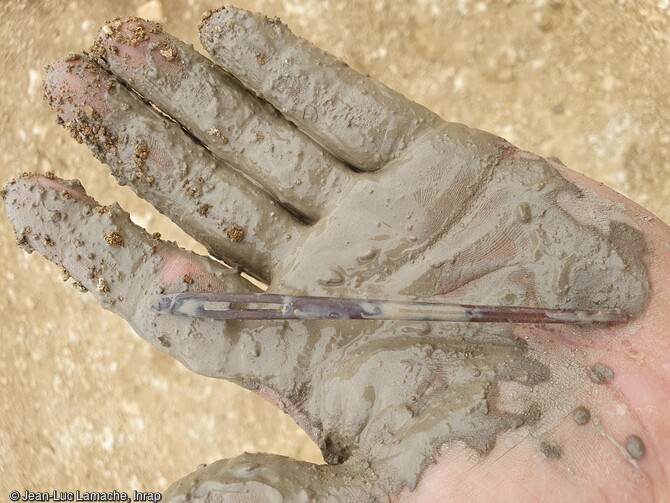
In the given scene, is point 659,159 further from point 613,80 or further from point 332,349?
point 332,349

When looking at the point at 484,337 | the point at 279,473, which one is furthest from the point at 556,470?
the point at 279,473

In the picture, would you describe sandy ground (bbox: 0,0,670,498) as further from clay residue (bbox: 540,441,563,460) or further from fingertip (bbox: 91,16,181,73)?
clay residue (bbox: 540,441,563,460)

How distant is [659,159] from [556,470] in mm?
1176

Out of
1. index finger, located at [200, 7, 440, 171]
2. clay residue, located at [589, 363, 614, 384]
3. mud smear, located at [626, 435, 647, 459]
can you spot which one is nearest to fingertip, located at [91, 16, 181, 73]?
index finger, located at [200, 7, 440, 171]

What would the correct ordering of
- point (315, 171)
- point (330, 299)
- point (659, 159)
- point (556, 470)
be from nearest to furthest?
1. point (556, 470)
2. point (330, 299)
3. point (315, 171)
4. point (659, 159)

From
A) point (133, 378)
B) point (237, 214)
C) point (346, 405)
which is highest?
point (237, 214)

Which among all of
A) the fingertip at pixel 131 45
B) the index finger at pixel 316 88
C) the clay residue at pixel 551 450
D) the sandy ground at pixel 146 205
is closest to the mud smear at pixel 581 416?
the clay residue at pixel 551 450

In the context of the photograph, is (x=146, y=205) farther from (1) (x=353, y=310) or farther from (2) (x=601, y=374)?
(2) (x=601, y=374)

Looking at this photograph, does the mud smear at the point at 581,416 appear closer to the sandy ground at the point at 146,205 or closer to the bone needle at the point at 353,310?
the bone needle at the point at 353,310

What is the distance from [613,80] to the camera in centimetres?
200

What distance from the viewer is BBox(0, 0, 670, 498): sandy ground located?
79.8 inches
